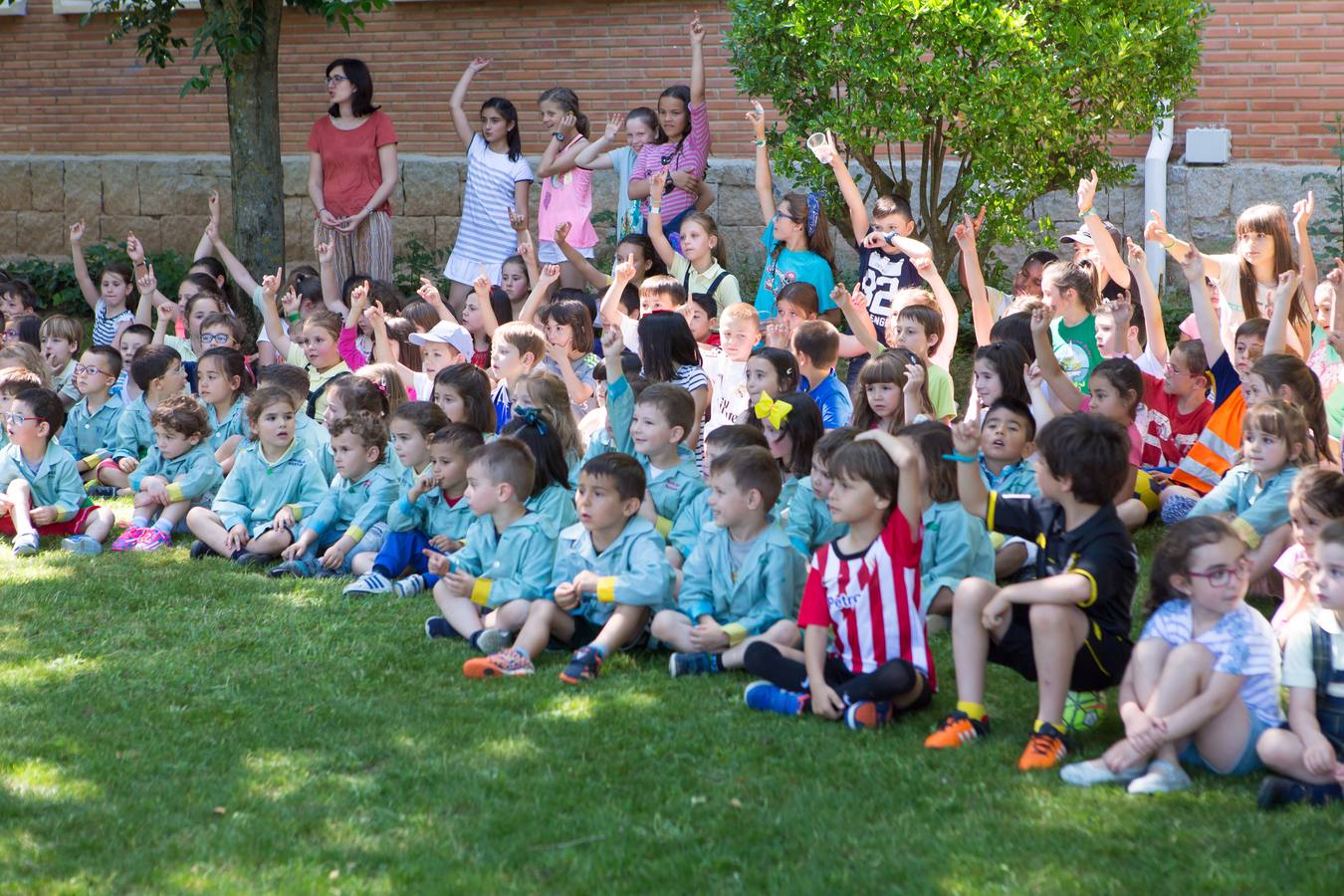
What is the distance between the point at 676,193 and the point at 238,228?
3470 mm

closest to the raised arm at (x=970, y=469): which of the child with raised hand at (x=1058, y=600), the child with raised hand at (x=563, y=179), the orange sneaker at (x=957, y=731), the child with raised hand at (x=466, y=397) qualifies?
the child with raised hand at (x=1058, y=600)

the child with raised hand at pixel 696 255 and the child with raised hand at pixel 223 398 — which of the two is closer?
the child with raised hand at pixel 223 398

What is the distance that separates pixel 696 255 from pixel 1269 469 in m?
4.06

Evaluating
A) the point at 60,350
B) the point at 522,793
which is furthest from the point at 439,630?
the point at 60,350

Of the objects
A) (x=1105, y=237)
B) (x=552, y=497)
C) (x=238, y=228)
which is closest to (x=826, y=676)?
(x=552, y=497)

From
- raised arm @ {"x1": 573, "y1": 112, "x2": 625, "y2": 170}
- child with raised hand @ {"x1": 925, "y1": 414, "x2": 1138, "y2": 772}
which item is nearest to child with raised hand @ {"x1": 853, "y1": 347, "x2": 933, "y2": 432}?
child with raised hand @ {"x1": 925, "y1": 414, "x2": 1138, "y2": 772}

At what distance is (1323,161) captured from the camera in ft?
34.8

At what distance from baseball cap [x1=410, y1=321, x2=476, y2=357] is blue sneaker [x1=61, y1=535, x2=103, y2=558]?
1971 millimetres

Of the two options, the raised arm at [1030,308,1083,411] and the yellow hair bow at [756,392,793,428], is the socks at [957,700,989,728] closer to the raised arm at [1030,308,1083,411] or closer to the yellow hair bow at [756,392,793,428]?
the yellow hair bow at [756,392,793,428]

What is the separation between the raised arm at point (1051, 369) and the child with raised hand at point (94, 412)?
201 inches

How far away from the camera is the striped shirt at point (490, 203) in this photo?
1023cm

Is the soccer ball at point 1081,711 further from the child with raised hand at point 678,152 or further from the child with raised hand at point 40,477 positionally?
the child with raised hand at point 678,152

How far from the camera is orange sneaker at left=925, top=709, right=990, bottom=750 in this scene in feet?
14.5

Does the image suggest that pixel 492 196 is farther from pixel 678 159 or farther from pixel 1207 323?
pixel 1207 323
